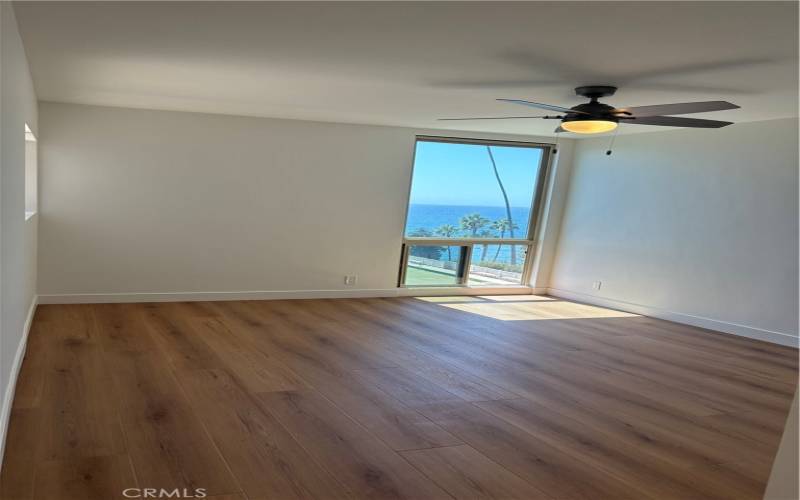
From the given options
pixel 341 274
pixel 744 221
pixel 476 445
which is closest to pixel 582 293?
pixel 744 221

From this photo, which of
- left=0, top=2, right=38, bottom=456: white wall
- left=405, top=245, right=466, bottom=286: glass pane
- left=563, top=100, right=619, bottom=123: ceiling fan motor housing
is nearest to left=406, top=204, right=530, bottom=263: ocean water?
left=405, top=245, right=466, bottom=286: glass pane

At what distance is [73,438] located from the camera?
8.94 ft

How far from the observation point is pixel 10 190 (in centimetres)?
259

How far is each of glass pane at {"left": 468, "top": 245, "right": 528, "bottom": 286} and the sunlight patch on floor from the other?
32cm

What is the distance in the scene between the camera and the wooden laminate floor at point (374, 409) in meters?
2.55

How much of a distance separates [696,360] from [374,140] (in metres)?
4.09

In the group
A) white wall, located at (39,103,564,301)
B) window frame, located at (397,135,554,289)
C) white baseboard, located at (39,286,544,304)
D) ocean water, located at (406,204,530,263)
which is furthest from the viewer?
ocean water, located at (406,204,530,263)

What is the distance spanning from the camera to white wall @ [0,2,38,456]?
2.33 m

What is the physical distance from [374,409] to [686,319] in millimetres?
4769

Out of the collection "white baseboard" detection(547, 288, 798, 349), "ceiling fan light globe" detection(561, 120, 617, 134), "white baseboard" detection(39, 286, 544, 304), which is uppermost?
"ceiling fan light globe" detection(561, 120, 617, 134)

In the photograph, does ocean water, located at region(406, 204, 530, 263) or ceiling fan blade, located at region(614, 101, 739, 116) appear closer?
ceiling fan blade, located at region(614, 101, 739, 116)

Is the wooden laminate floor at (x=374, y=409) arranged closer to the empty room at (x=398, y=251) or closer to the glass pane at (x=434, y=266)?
the empty room at (x=398, y=251)
